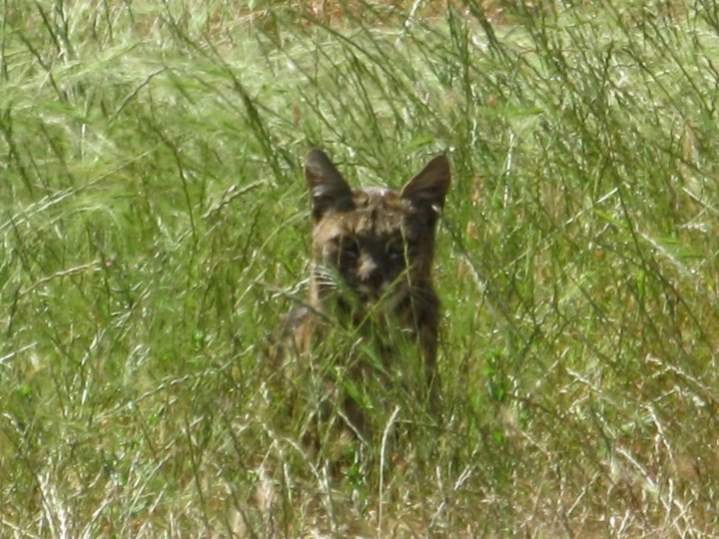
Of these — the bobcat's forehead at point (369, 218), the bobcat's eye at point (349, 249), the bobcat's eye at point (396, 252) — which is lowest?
the bobcat's eye at point (396, 252)

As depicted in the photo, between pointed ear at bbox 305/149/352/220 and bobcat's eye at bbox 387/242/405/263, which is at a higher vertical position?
pointed ear at bbox 305/149/352/220

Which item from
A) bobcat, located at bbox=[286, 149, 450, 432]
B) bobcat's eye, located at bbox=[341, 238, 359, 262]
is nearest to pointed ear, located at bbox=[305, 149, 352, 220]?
bobcat, located at bbox=[286, 149, 450, 432]

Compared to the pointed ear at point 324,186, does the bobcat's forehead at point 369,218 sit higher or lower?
lower

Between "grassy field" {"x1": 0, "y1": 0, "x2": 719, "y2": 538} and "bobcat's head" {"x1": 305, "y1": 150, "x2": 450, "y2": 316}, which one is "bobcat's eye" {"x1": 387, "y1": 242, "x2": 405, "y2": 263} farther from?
"grassy field" {"x1": 0, "y1": 0, "x2": 719, "y2": 538}

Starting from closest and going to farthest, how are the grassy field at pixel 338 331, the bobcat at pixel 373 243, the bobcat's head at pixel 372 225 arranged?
the grassy field at pixel 338 331 → the bobcat at pixel 373 243 → the bobcat's head at pixel 372 225

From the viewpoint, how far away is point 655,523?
429cm

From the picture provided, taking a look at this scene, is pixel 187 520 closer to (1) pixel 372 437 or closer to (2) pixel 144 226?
(1) pixel 372 437

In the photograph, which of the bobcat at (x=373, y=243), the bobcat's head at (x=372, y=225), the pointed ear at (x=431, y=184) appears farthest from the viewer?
the pointed ear at (x=431, y=184)

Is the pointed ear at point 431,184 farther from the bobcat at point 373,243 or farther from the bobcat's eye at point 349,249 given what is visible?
the bobcat's eye at point 349,249

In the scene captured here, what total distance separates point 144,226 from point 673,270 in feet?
4.40

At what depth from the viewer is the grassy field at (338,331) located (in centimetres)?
Result: 423


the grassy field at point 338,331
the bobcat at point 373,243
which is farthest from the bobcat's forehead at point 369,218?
the grassy field at point 338,331

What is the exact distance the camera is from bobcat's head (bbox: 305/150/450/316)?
5098 mm

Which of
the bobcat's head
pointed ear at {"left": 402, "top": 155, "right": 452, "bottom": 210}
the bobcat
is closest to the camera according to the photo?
the bobcat
